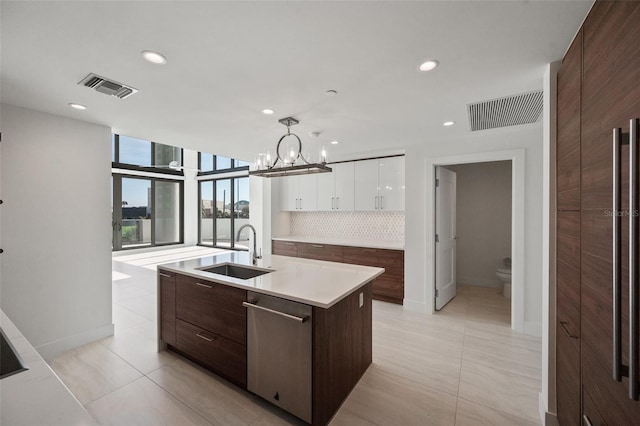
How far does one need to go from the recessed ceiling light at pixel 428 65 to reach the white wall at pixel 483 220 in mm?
3518

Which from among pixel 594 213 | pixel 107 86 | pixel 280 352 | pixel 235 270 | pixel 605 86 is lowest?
pixel 280 352

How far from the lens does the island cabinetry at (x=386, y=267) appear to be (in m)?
4.07

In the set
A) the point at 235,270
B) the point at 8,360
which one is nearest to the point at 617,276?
the point at 8,360

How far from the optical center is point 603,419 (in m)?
1.05

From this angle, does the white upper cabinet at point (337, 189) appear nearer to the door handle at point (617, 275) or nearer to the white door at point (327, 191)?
the white door at point (327, 191)

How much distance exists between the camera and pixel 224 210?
872 cm

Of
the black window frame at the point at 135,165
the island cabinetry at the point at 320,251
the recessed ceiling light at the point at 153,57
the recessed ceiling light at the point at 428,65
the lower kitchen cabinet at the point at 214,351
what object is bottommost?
the lower kitchen cabinet at the point at 214,351

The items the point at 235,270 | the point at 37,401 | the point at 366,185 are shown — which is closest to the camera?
the point at 37,401

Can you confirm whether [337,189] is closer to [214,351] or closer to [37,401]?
[214,351]

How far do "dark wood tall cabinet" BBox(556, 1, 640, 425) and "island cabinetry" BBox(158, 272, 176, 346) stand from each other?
9.76ft

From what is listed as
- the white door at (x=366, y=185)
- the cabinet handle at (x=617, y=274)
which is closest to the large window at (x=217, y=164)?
the white door at (x=366, y=185)

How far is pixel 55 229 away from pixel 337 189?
379cm

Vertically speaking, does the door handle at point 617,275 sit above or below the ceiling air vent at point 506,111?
below

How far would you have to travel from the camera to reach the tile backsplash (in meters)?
→ 4.77
